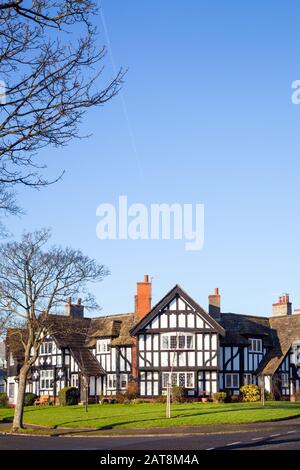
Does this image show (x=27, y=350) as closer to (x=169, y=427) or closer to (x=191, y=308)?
(x=169, y=427)

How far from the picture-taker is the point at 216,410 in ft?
161

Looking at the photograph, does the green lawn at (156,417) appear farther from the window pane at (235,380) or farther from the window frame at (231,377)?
the window pane at (235,380)

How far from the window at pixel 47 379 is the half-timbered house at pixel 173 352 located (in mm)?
100

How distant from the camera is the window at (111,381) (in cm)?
6743

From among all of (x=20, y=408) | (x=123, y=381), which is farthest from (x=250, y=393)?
(x=20, y=408)

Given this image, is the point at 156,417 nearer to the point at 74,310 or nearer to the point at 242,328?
the point at 242,328

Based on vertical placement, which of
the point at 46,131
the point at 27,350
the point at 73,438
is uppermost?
the point at 46,131

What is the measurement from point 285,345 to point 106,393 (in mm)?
17348

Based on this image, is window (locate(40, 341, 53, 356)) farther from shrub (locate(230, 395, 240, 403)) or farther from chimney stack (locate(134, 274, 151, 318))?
shrub (locate(230, 395, 240, 403))

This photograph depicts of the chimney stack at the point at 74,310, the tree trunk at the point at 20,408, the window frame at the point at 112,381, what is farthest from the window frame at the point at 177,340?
the tree trunk at the point at 20,408

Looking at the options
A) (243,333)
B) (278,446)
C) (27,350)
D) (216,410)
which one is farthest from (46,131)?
(243,333)

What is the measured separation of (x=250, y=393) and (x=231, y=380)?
272 centimetres
